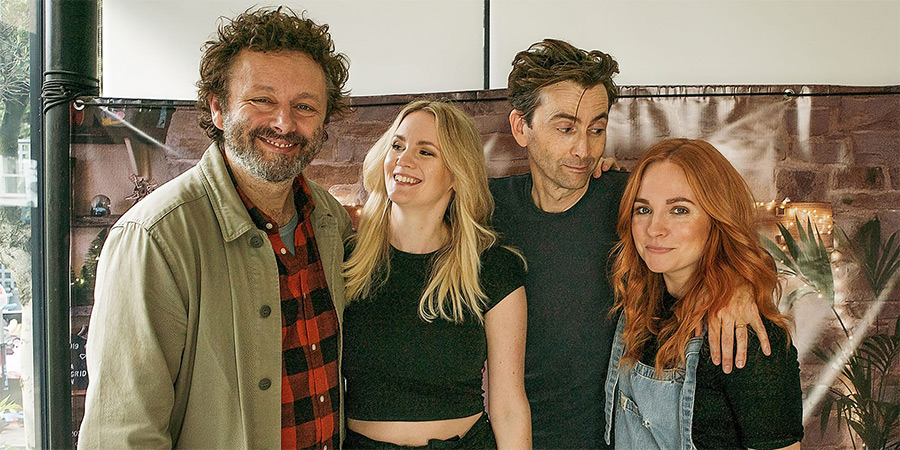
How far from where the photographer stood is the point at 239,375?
6.64ft

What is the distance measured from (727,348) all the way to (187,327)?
5.51ft

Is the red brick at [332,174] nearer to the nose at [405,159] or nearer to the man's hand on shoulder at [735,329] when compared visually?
the nose at [405,159]

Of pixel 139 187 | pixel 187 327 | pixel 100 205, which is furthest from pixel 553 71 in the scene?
pixel 100 205

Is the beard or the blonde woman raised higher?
the beard

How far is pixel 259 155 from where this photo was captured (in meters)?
2.18

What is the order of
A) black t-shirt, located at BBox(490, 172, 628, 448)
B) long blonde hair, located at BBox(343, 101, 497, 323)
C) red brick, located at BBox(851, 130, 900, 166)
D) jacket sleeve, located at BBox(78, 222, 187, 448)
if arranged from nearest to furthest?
jacket sleeve, located at BBox(78, 222, 187, 448), long blonde hair, located at BBox(343, 101, 497, 323), black t-shirt, located at BBox(490, 172, 628, 448), red brick, located at BBox(851, 130, 900, 166)

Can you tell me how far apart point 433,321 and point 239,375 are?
69 centimetres

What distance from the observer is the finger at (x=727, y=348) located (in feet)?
6.40

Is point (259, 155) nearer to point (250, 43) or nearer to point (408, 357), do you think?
point (250, 43)

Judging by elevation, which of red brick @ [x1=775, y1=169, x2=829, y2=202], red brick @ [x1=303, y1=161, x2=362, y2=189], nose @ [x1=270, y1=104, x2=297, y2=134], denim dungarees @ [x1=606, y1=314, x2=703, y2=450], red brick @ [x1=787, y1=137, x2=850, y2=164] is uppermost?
nose @ [x1=270, y1=104, x2=297, y2=134]

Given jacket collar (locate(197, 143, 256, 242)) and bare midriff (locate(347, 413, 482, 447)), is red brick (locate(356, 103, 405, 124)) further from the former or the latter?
bare midriff (locate(347, 413, 482, 447))

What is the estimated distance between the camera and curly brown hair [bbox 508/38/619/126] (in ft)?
8.23

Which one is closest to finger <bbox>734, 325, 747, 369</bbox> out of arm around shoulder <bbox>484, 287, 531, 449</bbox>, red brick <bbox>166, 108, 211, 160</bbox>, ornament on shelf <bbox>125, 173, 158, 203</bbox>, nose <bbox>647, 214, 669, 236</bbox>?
nose <bbox>647, 214, 669, 236</bbox>

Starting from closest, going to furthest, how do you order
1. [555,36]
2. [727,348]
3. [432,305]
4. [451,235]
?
1. [727,348]
2. [432,305]
3. [451,235]
4. [555,36]
